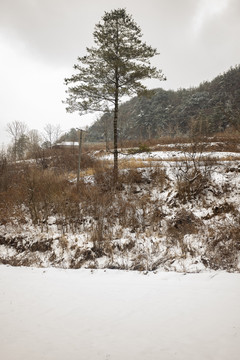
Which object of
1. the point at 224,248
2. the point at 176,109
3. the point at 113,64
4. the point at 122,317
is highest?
the point at 176,109

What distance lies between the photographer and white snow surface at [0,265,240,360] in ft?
10.3

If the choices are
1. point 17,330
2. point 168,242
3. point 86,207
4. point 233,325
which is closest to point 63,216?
point 86,207

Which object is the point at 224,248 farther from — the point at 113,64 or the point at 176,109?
the point at 176,109

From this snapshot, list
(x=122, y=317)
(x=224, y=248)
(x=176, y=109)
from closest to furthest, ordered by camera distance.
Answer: (x=122, y=317) < (x=224, y=248) < (x=176, y=109)

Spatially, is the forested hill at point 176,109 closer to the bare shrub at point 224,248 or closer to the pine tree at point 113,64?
the pine tree at point 113,64

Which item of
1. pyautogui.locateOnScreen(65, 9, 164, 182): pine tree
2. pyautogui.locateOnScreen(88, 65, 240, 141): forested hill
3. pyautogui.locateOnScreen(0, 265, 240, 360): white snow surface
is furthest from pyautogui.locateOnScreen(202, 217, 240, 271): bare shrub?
pyautogui.locateOnScreen(88, 65, 240, 141): forested hill

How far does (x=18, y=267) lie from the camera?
266 inches

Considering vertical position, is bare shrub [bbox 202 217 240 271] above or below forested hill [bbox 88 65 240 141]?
below

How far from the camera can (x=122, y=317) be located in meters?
3.92

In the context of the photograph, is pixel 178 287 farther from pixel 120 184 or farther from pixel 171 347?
pixel 120 184

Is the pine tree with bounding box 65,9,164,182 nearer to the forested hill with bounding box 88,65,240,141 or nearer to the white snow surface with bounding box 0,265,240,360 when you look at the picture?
the white snow surface with bounding box 0,265,240,360

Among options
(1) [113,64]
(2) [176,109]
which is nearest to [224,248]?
(1) [113,64]

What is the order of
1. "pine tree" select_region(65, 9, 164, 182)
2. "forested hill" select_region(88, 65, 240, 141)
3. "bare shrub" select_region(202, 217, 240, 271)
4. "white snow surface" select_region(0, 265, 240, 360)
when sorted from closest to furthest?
"white snow surface" select_region(0, 265, 240, 360)
"bare shrub" select_region(202, 217, 240, 271)
"pine tree" select_region(65, 9, 164, 182)
"forested hill" select_region(88, 65, 240, 141)

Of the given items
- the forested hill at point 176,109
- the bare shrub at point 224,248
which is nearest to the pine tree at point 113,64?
the bare shrub at point 224,248
